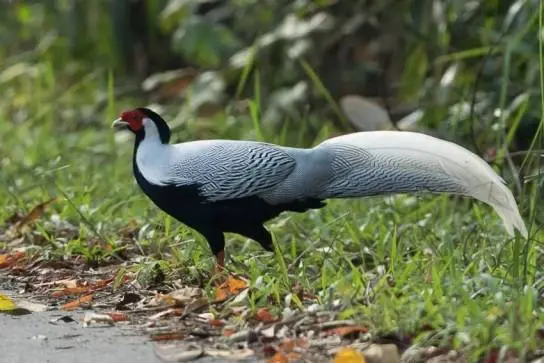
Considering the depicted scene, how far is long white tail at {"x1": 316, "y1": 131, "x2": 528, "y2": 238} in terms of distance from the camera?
401 centimetres

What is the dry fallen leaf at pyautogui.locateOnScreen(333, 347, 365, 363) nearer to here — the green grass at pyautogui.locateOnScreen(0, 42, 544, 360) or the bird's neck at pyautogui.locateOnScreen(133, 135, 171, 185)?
the green grass at pyautogui.locateOnScreen(0, 42, 544, 360)

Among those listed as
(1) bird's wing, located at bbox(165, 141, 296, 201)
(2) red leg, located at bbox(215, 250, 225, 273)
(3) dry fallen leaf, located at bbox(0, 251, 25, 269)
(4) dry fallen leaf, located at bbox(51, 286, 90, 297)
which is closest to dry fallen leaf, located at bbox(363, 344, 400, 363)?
(1) bird's wing, located at bbox(165, 141, 296, 201)

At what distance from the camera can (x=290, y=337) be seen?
12.0 ft

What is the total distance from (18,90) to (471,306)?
638 cm

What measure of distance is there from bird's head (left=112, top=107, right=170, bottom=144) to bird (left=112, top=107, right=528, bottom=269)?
0.27ft

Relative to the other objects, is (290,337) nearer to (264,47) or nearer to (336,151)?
(336,151)

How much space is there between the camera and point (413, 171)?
13.4 feet

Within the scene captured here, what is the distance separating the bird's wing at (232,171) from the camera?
414 centimetres

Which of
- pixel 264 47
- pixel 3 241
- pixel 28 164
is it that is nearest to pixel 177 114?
pixel 264 47

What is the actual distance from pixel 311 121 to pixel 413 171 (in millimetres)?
3341

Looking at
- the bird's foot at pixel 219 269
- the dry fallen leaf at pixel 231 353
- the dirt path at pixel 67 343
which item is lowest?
the bird's foot at pixel 219 269

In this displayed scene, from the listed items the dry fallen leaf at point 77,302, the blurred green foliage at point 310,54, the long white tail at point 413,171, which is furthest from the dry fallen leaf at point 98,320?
the blurred green foliage at point 310,54

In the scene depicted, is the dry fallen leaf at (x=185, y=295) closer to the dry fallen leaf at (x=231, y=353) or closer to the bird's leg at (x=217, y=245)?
the bird's leg at (x=217, y=245)

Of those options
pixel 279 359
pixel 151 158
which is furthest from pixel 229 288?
pixel 279 359
